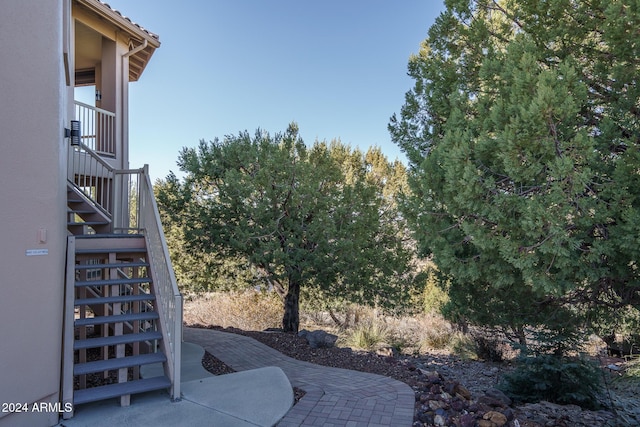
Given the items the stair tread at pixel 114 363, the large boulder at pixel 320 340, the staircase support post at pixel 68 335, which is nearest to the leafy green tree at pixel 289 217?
the large boulder at pixel 320 340

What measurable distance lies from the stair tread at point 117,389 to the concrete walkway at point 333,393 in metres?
1.04

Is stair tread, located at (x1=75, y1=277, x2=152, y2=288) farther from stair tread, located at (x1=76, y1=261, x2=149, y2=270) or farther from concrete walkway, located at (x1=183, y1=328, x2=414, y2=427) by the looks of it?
concrete walkway, located at (x1=183, y1=328, x2=414, y2=427)

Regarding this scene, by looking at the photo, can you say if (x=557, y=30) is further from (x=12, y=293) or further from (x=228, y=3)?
(x=228, y=3)

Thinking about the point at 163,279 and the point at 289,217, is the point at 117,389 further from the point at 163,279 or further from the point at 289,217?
the point at 289,217

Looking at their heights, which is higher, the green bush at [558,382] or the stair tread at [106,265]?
the stair tread at [106,265]

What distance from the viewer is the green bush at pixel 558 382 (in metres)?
5.89

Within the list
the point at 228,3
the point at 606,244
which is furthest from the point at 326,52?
the point at 606,244

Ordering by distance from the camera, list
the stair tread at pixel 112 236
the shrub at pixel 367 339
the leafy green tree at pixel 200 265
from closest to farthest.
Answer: the stair tread at pixel 112 236 → the leafy green tree at pixel 200 265 → the shrub at pixel 367 339

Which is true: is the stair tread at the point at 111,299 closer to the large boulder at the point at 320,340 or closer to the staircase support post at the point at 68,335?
the staircase support post at the point at 68,335

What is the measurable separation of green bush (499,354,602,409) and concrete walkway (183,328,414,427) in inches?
93.8

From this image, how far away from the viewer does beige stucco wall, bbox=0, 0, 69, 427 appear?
3314 millimetres

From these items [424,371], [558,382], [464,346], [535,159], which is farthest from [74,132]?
[464,346]

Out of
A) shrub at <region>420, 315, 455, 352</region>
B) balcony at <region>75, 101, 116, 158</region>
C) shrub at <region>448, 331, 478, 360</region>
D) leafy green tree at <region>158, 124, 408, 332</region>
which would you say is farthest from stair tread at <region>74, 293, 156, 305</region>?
shrub at <region>420, 315, 455, 352</region>

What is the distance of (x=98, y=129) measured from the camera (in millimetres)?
7355
